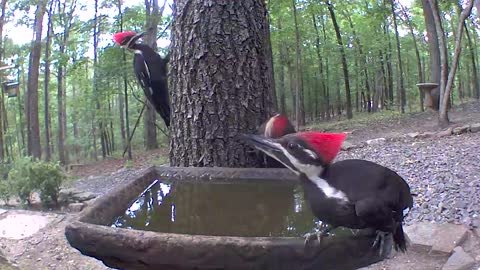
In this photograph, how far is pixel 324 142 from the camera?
125 centimetres

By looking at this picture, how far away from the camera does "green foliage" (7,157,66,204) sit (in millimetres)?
6629

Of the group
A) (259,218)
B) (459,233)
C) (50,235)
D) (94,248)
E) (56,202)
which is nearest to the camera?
(94,248)

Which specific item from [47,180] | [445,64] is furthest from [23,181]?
[445,64]

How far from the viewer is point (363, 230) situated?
1271 mm

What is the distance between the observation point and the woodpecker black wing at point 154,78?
9.58ft

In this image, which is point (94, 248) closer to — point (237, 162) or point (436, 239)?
point (237, 162)

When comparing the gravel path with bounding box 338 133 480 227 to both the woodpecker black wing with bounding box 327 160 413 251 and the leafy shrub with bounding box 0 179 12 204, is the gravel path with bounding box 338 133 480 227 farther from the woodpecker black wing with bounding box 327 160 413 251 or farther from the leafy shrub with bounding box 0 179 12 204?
the leafy shrub with bounding box 0 179 12 204

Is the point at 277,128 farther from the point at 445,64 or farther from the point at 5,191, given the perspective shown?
the point at 445,64

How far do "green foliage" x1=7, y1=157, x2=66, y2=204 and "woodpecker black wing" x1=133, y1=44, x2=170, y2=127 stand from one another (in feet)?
13.8

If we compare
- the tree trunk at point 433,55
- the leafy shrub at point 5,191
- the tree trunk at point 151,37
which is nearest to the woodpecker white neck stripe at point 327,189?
the leafy shrub at point 5,191

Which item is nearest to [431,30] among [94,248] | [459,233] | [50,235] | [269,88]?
[459,233]

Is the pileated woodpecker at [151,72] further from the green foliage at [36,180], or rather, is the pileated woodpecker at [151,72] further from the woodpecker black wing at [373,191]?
the green foliage at [36,180]

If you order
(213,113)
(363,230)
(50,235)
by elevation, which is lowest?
(50,235)

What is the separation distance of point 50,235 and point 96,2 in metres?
10.1
